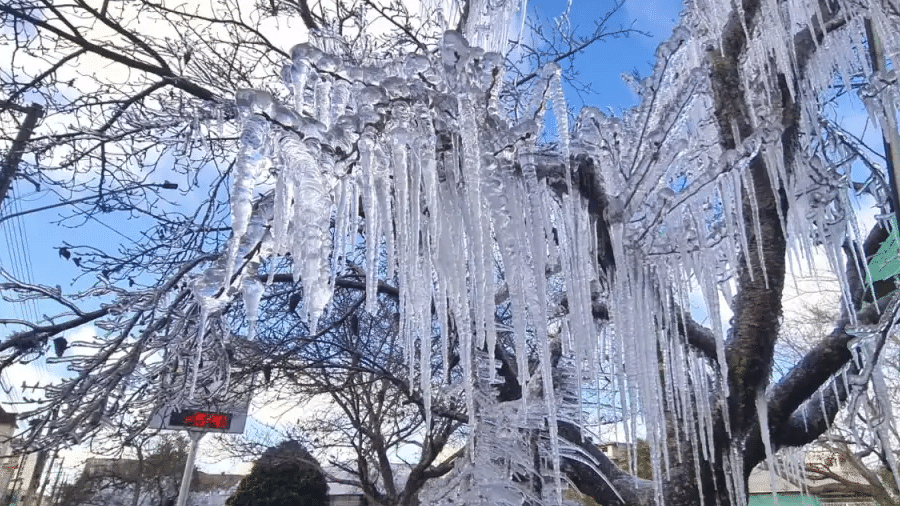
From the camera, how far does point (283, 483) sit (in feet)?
35.3

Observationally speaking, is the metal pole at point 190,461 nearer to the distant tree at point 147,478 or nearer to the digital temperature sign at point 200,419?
the digital temperature sign at point 200,419

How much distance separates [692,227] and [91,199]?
5045mm

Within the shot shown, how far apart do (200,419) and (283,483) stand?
18.3ft

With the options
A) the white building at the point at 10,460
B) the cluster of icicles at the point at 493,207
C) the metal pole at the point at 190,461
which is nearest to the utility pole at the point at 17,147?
the white building at the point at 10,460

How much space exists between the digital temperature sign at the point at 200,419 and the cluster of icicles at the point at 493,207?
3230mm

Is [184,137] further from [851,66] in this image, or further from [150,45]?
[851,66]

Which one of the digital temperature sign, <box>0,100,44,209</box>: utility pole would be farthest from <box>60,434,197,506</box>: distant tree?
<box>0,100,44,209</box>: utility pole

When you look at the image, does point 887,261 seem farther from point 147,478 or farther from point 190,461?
point 147,478

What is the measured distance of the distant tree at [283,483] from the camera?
416 inches

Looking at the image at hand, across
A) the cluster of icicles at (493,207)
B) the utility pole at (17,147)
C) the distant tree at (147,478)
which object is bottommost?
the distant tree at (147,478)

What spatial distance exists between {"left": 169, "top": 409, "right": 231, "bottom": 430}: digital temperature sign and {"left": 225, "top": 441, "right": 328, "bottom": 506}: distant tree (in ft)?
16.1

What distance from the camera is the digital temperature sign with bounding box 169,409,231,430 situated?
5.58 metres

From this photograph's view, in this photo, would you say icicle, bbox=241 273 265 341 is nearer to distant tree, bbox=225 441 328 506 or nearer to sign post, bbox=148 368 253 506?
sign post, bbox=148 368 253 506

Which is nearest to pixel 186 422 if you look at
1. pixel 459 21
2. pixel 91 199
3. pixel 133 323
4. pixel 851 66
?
pixel 133 323
